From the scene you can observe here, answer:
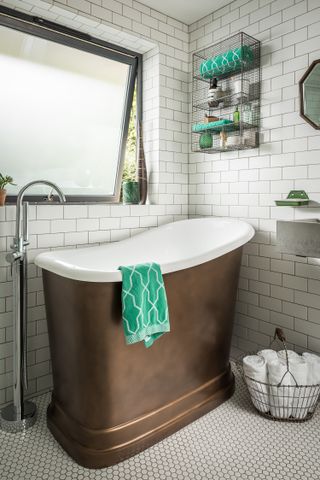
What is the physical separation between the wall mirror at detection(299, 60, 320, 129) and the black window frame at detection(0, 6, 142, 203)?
52.0 inches

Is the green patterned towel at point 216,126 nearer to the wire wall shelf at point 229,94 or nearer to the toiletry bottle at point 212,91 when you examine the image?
the wire wall shelf at point 229,94

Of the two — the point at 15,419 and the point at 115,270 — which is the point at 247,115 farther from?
the point at 15,419

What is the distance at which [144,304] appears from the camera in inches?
63.8

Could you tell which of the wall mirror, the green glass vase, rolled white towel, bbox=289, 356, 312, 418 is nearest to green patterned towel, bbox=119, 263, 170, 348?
rolled white towel, bbox=289, 356, 312, 418

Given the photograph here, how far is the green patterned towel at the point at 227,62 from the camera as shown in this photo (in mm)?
2420

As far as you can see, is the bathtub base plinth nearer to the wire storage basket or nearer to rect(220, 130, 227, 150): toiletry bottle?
the wire storage basket

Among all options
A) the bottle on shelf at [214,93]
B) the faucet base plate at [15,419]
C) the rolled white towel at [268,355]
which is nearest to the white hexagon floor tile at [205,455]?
the faucet base plate at [15,419]

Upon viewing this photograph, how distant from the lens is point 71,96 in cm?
270

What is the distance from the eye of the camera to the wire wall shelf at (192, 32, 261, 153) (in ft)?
8.19

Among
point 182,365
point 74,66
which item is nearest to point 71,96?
point 74,66

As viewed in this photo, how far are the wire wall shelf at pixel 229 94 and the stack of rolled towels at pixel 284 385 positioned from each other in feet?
4.75

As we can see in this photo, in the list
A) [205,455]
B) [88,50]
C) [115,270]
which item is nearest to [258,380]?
[205,455]

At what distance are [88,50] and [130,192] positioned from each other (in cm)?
110

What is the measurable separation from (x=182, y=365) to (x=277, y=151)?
152 centimetres
